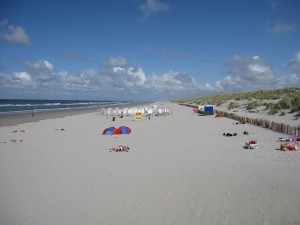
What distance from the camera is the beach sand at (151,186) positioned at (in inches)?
205

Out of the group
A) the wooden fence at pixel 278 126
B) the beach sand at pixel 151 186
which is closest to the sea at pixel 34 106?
the wooden fence at pixel 278 126

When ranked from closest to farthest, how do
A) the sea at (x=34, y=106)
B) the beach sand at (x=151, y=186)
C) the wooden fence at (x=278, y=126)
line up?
the beach sand at (x=151, y=186) → the wooden fence at (x=278, y=126) → the sea at (x=34, y=106)

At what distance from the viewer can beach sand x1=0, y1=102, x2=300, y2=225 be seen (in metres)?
5.20

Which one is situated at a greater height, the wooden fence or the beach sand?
the wooden fence

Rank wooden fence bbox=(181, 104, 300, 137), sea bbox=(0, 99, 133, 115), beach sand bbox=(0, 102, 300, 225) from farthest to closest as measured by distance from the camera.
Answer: sea bbox=(0, 99, 133, 115) → wooden fence bbox=(181, 104, 300, 137) → beach sand bbox=(0, 102, 300, 225)

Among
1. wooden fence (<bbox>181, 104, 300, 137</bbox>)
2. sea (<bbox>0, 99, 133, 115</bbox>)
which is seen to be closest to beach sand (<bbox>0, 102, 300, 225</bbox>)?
wooden fence (<bbox>181, 104, 300, 137</bbox>)

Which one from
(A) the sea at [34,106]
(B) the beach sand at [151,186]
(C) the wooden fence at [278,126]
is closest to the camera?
(B) the beach sand at [151,186]

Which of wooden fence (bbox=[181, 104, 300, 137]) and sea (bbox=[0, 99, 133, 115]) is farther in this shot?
sea (bbox=[0, 99, 133, 115])

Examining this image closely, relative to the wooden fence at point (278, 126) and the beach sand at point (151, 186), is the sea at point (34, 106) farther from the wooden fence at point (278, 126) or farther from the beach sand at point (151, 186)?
the beach sand at point (151, 186)

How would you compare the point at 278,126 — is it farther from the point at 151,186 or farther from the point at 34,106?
the point at 34,106

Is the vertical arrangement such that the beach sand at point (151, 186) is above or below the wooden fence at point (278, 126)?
below

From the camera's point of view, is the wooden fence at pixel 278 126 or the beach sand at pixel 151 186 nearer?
the beach sand at pixel 151 186

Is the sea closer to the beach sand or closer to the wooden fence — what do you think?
the wooden fence

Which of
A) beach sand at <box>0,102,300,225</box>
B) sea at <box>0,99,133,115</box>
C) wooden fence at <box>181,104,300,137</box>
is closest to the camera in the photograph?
beach sand at <box>0,102,300,225</box>
